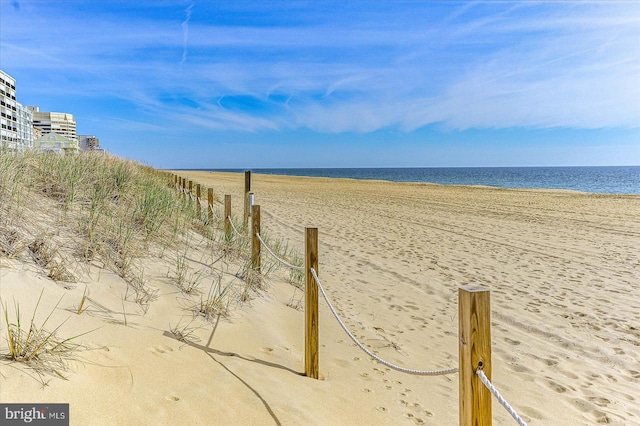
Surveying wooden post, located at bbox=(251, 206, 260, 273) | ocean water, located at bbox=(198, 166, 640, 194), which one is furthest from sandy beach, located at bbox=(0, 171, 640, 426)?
ocean water, located at bbox=(198, 166, 640, 194)

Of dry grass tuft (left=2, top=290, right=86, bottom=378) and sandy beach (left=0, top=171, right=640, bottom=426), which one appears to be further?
sandy beach (left=0, top=171, right=640, bottom=426)

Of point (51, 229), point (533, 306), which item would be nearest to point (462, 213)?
point (533, 306)

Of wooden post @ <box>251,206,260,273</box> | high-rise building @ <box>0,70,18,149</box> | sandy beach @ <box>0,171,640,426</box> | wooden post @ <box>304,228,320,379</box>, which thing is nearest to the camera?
sandy beach @ <box>0,171,640,426</box>

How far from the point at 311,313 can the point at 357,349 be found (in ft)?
3.37

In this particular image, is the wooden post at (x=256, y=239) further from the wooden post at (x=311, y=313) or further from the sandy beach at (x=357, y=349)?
the wooden post at (x=311, y=313)

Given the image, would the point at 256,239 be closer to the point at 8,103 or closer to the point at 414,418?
the point at 414,418

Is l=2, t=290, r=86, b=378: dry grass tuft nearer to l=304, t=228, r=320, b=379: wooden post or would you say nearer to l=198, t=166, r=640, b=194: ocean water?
l=304, t=228, r=320, b=379: wooden post

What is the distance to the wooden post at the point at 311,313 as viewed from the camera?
3486mm

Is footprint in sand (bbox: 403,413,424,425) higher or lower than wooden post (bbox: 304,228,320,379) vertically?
lower

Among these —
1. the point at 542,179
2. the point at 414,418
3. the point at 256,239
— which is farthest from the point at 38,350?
the point at 542,179

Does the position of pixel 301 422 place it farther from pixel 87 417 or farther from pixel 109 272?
pixel 109 272

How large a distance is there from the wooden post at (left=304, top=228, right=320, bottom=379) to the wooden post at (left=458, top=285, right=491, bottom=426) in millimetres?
1787

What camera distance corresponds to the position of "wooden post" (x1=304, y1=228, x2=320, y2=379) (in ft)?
11.4

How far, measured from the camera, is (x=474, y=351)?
1.79m
